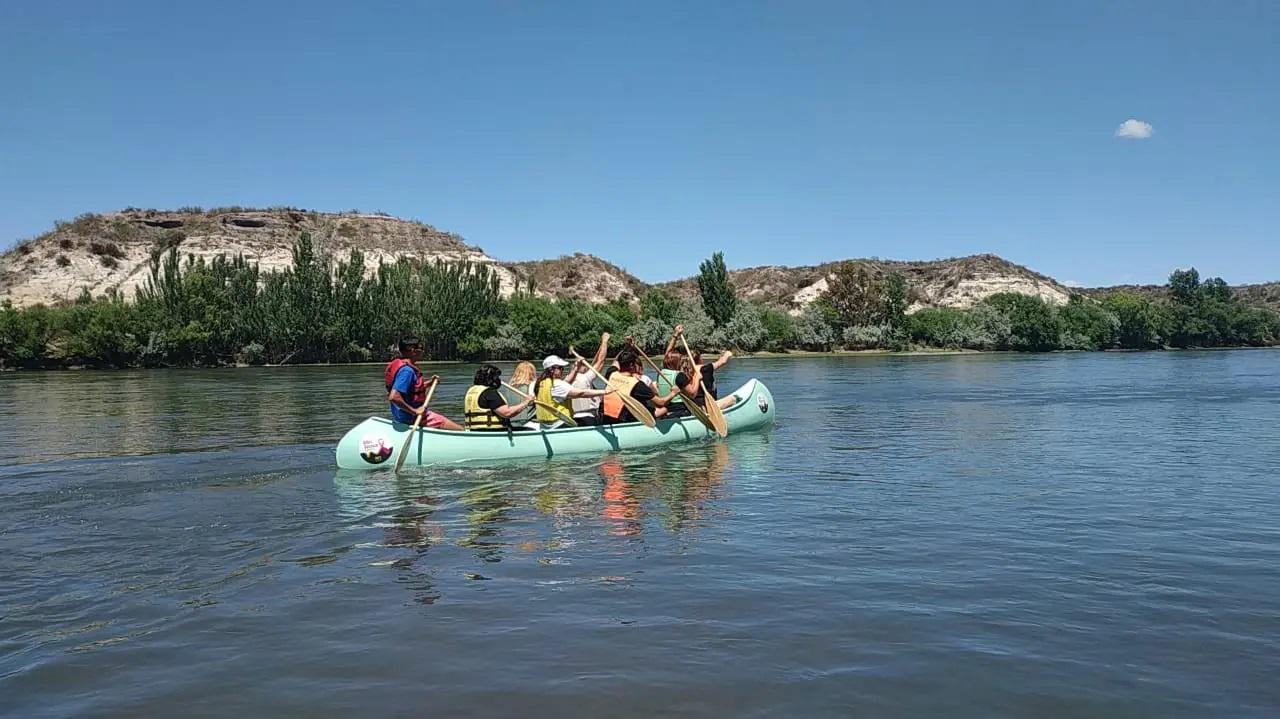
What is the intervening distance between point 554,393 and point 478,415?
1.90 m

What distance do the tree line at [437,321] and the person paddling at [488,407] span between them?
33684 millimetres

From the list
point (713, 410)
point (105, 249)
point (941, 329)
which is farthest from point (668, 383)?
point (105, 249)

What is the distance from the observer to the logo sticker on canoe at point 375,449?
13.8 metres

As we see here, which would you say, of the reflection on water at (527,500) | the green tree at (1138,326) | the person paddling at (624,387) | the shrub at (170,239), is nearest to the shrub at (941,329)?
the green tree at (1138,326)

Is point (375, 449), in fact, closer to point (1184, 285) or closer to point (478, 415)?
point (478, 415)

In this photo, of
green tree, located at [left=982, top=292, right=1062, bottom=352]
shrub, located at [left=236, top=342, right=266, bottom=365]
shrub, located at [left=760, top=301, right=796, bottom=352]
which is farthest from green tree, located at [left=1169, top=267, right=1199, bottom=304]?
shrub, located at [left=236, top=342, right=266, bottom=365]

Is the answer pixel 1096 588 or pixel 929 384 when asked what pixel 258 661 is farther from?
pixel 929 384

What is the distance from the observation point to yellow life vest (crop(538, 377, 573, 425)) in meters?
15.9

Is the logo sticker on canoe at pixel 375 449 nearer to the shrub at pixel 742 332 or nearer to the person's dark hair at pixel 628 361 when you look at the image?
the person's dark hair at pixel 628 361

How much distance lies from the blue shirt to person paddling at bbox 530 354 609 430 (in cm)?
239

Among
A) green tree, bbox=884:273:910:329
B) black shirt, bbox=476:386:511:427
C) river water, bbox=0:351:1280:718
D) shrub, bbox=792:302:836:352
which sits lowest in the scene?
river water, bbox=0:351:1280:718

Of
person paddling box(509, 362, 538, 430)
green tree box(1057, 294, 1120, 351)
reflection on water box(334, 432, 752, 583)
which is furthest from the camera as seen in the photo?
green tree box(1057, 294, 1120, 351)

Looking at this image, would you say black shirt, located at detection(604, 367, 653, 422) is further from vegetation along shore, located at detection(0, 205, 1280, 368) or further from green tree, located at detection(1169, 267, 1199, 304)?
green tree, located at detection(1169, 267, 1199, 304)

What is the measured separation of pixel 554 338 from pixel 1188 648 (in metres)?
68.8
